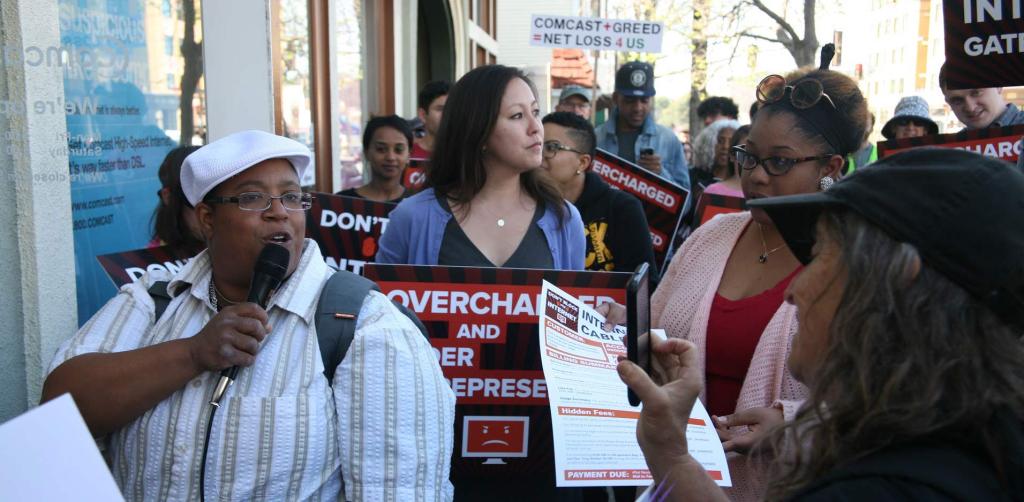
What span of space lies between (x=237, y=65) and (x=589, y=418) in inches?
187

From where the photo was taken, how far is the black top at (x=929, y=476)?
1.20m

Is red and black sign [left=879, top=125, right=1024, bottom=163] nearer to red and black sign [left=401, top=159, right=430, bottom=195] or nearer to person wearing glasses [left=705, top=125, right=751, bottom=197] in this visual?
person wearing glasses [left=705, top=125, right=751, bottom=197]

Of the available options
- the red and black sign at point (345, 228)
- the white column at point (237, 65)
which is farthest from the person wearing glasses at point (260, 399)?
the white column at point (237, 65)

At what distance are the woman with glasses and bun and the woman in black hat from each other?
1.19 meters

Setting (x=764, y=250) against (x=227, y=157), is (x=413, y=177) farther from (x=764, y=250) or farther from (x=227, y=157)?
(x=227, y=157)

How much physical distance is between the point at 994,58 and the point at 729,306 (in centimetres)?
169

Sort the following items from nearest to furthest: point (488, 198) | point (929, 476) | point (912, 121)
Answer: point (929, 476), point (488, 198), point (912, 121)

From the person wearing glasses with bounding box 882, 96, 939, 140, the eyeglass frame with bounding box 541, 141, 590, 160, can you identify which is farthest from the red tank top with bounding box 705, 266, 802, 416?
the person wearing glasses with bounding box 882, 96, 939, 140

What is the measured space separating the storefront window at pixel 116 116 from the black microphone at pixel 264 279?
1.74 meters

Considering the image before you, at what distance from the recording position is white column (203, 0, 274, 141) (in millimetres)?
6121

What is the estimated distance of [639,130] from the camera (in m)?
8.13

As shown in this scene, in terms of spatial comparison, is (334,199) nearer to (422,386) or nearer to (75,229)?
(75,229)

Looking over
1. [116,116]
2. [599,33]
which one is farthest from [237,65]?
[599,33]

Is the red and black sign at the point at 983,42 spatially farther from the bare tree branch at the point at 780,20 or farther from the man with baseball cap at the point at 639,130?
the bare tree branch at the point at 780,20
